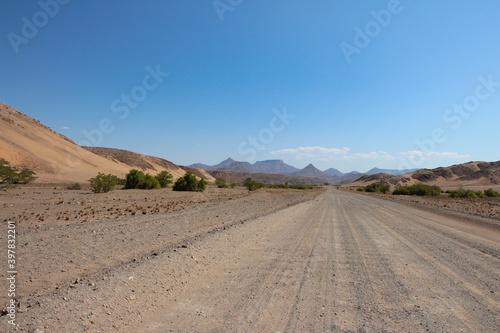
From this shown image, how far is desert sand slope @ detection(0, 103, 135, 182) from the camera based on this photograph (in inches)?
1570

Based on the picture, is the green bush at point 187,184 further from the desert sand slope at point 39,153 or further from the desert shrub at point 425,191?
the desert shrub at point 425,191

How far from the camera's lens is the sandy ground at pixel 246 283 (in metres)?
4.00

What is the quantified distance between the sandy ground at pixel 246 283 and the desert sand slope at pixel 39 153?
35463mm

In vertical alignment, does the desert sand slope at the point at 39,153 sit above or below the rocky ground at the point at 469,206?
above

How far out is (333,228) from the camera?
1291 centimetres

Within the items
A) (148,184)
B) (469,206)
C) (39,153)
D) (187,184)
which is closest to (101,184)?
(148,184)

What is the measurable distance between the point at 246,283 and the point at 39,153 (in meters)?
Result: 53.9

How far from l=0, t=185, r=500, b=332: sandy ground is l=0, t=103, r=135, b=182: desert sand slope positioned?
116 feet

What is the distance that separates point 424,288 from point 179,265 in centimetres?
539

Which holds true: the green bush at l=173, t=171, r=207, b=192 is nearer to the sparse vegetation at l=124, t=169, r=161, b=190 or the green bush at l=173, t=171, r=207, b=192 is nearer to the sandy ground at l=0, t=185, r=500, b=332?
the sparse vegetation at l=124, t=169, r=161, b=190

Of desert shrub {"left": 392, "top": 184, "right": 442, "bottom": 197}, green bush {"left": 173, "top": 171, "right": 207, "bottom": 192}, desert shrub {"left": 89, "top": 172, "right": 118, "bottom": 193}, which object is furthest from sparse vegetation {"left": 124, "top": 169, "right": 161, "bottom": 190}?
desert shrub {"left": 392, "top": 184, "right": 442, "bottom": 197}

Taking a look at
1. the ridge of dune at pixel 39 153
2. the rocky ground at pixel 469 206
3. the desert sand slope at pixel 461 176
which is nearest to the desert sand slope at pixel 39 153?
the ridge of dune at pixel 39 153

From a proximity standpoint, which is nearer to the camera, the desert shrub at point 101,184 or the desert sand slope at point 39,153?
the desert shrub at point 101,184

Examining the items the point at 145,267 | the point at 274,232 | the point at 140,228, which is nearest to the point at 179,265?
the point at 145,267
